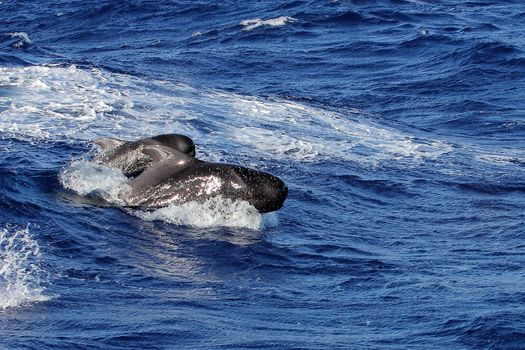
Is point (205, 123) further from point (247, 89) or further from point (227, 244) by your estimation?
point (227, 244)

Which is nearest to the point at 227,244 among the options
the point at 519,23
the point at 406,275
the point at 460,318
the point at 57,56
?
the point at 406,275

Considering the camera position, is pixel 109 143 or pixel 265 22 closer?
pixel 109 143

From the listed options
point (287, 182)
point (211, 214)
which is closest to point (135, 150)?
point (211, 214)

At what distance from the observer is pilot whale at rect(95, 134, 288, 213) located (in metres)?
20.4

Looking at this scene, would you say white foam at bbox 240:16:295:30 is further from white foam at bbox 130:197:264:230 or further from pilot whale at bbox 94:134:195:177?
white foam at bbox 130:197:264:230

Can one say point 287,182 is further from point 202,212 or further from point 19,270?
point 19,270

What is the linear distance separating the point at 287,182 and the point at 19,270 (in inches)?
332

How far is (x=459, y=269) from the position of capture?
1920cm

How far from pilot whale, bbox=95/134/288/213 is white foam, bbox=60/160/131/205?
0.17 m

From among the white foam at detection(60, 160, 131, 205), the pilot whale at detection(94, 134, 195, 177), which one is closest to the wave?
the white foam at detection(60, 160, 131, 205)

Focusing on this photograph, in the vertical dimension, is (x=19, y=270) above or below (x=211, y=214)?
above

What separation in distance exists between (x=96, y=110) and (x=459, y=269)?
13401 millimetres

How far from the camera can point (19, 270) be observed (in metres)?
17.2

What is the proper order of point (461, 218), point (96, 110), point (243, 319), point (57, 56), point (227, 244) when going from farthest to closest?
1. point (57, 56)
2. point (96, 110)
3. point (461, 218)
4. point (227, 244)
5. point (243, 319)
